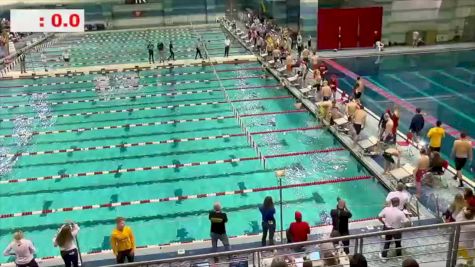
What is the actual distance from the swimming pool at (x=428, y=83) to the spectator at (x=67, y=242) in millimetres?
8977

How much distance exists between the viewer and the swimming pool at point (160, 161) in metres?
10.6

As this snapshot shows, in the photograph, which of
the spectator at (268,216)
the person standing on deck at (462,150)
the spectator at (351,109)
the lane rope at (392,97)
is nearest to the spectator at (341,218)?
the spectator at (268,216)

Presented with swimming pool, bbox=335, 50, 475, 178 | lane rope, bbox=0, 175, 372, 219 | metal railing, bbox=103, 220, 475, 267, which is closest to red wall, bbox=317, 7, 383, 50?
swimming pool, bbox=335, 50, 475, 178

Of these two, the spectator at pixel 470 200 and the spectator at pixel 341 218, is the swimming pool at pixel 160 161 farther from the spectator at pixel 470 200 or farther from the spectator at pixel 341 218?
the spectator at pixel 470 200

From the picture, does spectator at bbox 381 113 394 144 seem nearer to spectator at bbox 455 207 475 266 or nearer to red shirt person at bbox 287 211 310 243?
spectator at bbox 455 207 475 266

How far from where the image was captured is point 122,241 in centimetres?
750

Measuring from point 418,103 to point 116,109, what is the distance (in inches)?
421

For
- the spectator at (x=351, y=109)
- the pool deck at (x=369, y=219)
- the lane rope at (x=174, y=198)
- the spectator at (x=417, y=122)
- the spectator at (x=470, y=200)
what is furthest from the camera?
the spectator at (x=351, y=109)

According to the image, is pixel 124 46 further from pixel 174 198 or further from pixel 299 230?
pixel 299 230

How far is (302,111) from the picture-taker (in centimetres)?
1689

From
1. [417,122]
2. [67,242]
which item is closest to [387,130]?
[417,122]

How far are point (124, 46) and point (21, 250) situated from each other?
24.7 m

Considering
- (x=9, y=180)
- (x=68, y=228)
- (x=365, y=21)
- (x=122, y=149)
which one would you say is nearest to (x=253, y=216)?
(x=68, y=228)

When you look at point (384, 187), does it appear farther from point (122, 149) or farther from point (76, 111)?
point (76, 111)
